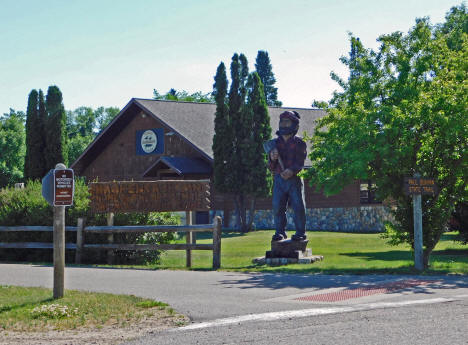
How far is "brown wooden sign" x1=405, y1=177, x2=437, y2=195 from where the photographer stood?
1551 centimetres

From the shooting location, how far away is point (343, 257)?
20297mm

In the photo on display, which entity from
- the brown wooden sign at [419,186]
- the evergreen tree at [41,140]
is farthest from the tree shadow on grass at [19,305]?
the evergreen tree at [41,140]

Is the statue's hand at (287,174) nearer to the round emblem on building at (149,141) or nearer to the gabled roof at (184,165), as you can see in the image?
the gabled roof at (184,165)

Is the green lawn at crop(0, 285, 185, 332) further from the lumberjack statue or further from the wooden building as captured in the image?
the wooden building

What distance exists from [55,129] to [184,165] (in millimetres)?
10508

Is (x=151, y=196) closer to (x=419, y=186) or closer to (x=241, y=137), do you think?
(x=419, y=186)

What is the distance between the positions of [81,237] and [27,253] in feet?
8.75

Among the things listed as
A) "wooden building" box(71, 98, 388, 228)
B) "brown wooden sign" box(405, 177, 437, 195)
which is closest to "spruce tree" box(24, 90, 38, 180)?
"wooden building" box(71, 98, 388, 228)

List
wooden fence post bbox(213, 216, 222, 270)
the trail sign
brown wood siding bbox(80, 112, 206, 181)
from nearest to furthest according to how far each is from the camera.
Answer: the trail sign
wooden fence post bbox(213, 216, 222, 270)
brown wood siding bbox(80, 112, 206, 181)

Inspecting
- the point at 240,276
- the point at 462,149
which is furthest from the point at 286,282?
the point at 462,149

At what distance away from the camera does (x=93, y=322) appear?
9188 millimetres

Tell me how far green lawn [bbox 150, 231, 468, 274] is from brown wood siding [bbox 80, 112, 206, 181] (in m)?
9.79

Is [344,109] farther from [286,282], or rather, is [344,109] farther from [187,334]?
[187,334]

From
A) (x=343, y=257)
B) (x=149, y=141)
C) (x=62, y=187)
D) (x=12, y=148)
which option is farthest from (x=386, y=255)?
(x=12, y=148)
